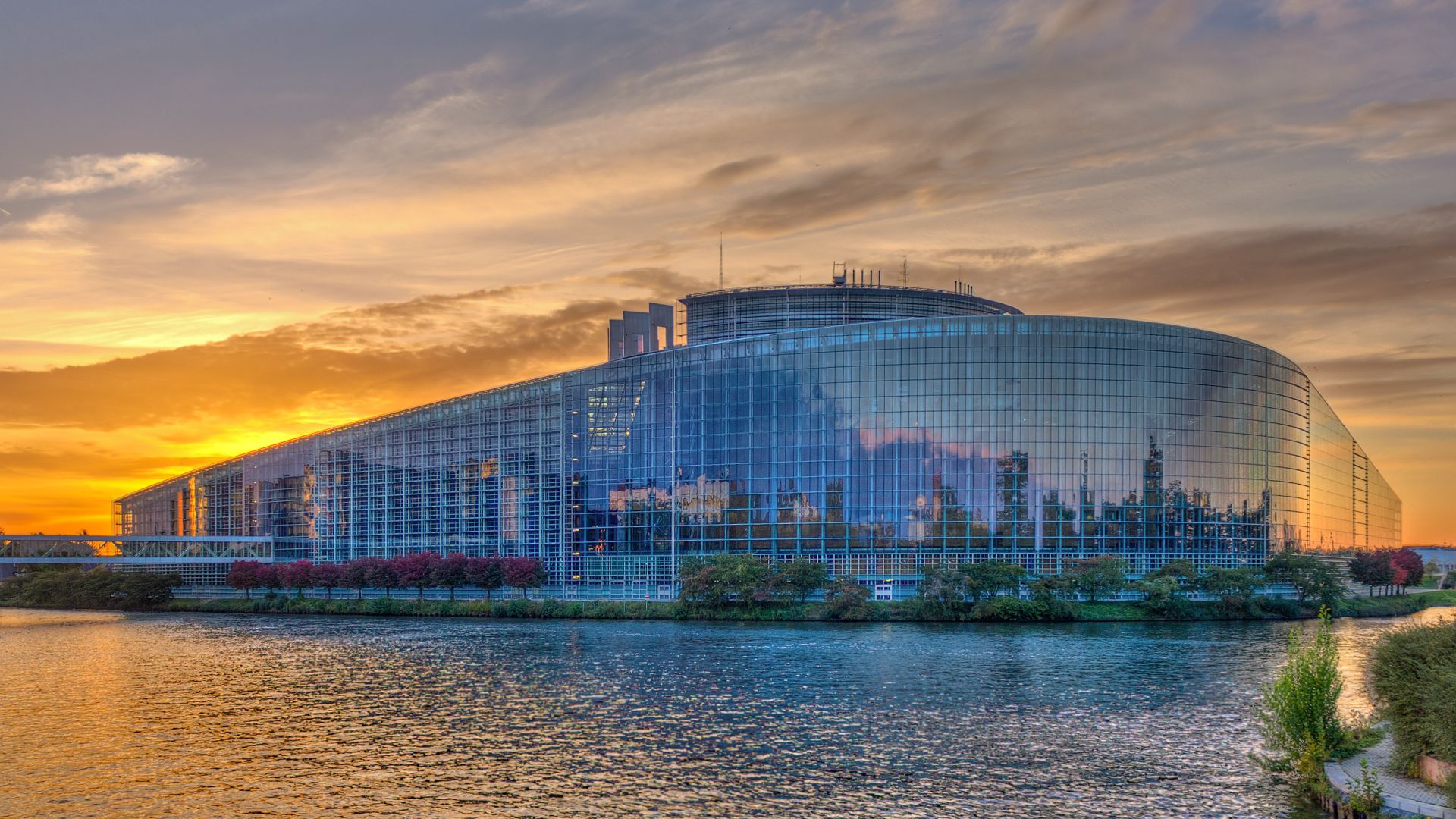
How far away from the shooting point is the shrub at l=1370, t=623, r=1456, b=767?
4038 centimetres

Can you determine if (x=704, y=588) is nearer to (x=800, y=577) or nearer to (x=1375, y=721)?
(x=800, y=577)

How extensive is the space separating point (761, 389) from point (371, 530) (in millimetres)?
73365

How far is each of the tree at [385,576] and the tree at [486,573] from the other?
12.0m

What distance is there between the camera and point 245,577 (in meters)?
182

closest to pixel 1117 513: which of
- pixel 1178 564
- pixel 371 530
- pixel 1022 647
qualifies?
pixel 1178 564

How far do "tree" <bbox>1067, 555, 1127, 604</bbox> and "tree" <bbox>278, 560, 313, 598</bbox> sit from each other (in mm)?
113753

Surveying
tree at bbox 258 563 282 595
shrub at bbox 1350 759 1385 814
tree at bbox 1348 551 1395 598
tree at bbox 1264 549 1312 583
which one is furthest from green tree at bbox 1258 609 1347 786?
tree at bbox 258 563 282 595

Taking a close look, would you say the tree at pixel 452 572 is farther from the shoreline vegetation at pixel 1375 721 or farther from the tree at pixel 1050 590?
the shoreline vegetation at pixel 1375 721

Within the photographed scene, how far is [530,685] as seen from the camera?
81.9 metres

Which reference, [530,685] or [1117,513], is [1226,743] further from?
[1117,513]

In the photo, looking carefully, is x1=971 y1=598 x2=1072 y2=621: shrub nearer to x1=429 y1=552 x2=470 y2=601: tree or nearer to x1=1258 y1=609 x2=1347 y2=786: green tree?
x1=429 y1=552 x2=470 y2=601: tree

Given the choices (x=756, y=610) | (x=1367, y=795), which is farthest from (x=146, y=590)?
(x=1367, y=795)

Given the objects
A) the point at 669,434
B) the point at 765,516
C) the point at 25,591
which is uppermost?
the point at 669,434

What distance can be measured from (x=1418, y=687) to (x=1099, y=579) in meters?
101
